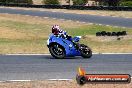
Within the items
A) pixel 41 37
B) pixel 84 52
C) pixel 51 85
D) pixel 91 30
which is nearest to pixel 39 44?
pixel 84 52

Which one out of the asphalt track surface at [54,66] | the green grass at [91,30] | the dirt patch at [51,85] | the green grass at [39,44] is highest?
the dirt patch at [51,85]

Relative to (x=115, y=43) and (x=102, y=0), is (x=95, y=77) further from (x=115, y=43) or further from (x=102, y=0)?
(x=102, y=0)

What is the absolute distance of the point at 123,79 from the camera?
12336 mm

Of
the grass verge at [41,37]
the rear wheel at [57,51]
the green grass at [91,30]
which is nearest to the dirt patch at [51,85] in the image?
the rear wheel at [57,51]

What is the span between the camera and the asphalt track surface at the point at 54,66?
14344mm

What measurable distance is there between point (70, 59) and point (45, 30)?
1808 centimetres

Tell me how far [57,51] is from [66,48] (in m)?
0.41

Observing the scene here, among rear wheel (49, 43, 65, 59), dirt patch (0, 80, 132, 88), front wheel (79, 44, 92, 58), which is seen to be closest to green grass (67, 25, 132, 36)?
rear wheel (49, 43, 65, 59)

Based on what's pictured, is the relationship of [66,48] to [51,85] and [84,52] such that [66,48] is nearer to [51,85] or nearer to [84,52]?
[84,52]

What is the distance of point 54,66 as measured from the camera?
16.2m

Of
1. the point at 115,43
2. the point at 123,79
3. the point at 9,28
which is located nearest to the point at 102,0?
the point at 9,28

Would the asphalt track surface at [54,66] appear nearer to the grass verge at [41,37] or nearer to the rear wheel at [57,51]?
the rear wheel at [57,51]

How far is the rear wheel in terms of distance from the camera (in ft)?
60.6

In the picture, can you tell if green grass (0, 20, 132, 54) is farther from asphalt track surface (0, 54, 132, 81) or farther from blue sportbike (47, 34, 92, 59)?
blue sportbike (47, 34, 92, 59)
